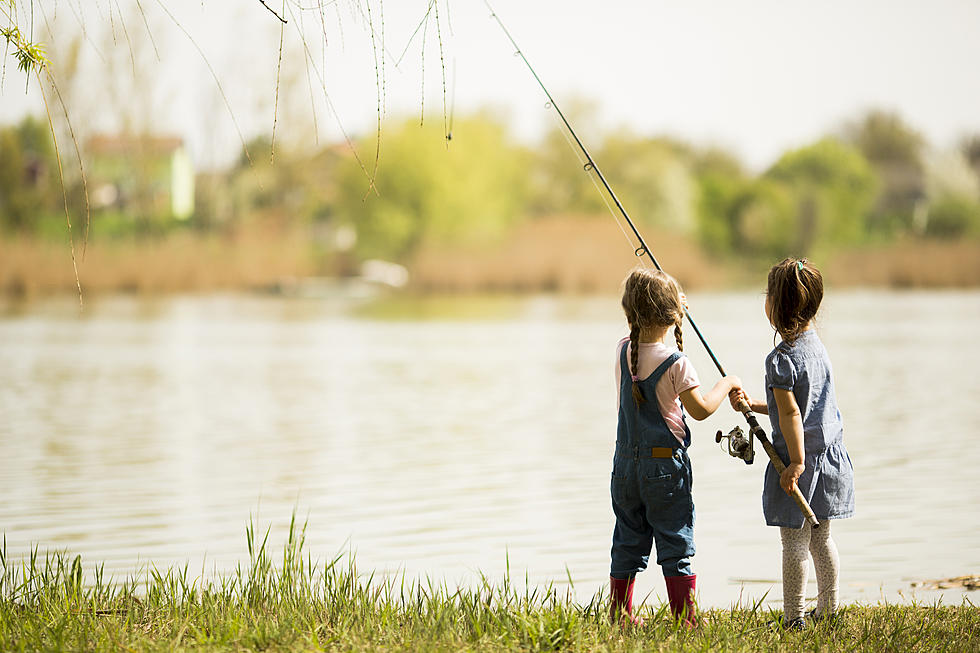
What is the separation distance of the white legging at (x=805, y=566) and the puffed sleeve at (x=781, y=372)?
0.45 m

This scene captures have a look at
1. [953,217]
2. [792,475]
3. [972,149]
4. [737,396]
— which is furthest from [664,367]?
[972,149]

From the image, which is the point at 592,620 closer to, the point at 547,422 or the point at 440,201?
the point at 547,422

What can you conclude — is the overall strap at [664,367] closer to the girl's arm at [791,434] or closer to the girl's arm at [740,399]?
the girl's arm at [740,399]

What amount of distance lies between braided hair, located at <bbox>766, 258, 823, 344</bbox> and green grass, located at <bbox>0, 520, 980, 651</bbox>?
905mm

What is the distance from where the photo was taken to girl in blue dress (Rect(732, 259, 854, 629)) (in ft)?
12.5

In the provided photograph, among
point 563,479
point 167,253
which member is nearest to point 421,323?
point 167,253

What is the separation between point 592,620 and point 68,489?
15.8ft

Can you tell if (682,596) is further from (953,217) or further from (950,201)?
(950,201)

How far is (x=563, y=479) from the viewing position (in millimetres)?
7805

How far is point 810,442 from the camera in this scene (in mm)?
3857

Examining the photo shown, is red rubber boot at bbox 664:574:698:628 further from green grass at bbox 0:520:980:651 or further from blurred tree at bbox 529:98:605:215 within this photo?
blurred tree at bbox 529:98:605:215

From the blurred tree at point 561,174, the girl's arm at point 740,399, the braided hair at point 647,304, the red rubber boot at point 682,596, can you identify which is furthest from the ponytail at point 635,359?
the blurred tree at point 561,174

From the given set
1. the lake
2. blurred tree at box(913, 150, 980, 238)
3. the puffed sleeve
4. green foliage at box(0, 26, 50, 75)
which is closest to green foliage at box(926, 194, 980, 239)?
blurred tree at box(913, 150, 980, 238)

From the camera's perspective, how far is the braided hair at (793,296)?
12.6 feet
